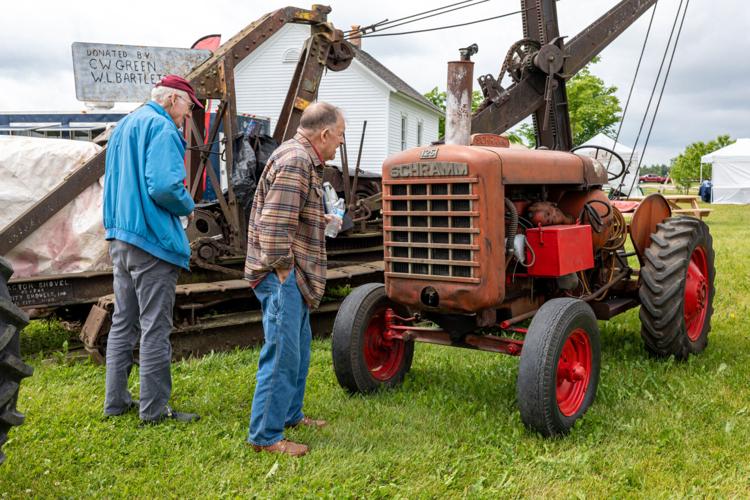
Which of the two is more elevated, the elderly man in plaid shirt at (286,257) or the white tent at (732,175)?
the white tent at (732,175)

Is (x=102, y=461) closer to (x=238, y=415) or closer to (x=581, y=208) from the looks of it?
(x=238, y=415)

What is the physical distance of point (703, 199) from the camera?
34.2 meters

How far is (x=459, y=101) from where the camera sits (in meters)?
4.26

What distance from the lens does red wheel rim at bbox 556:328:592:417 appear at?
4035mm

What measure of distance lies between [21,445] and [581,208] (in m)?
3.83

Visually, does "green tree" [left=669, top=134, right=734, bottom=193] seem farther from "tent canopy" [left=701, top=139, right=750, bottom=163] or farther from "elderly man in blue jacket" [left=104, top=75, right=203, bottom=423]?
"elderly man in blue jacket" [left=104, top=75, right=203, bottom=423]

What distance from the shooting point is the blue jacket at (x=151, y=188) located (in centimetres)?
386

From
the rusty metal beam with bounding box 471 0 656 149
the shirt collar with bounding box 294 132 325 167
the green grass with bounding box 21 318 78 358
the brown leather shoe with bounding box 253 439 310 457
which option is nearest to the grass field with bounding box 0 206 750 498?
the brown leather shoe with bounding box 253 439 310 457

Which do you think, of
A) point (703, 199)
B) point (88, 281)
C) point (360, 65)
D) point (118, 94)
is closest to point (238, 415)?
point (88, 281)

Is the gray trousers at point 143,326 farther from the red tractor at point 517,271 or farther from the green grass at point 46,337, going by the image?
the green grass at point 46,337

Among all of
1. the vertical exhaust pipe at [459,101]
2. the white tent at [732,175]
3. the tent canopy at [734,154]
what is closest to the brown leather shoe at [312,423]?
the vertical exhaust pipe at [459,101]

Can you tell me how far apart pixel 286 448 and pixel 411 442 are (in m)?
0.69

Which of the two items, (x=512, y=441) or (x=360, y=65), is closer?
(x=512, y=441)

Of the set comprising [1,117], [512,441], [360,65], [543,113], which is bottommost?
[512,441]
